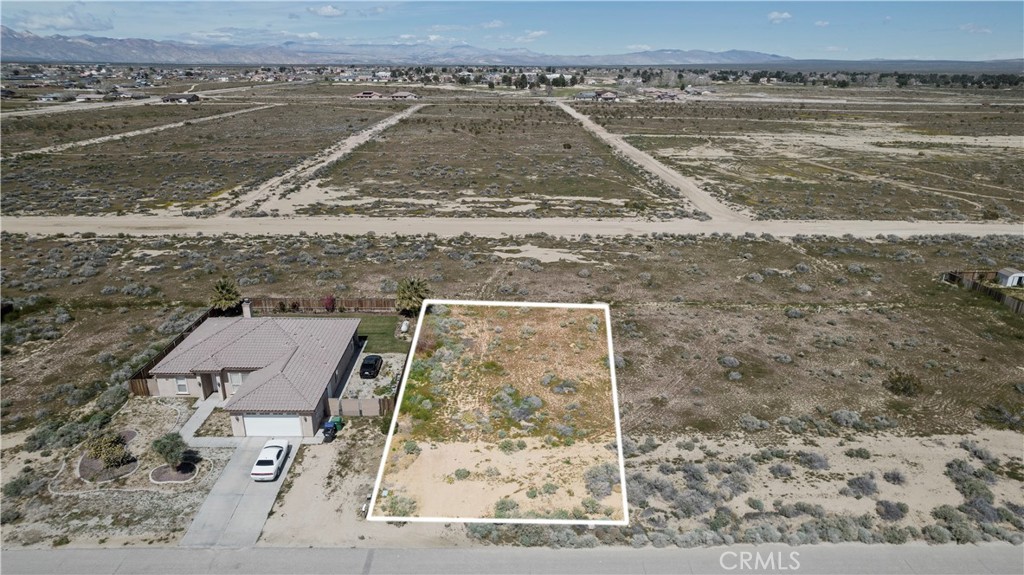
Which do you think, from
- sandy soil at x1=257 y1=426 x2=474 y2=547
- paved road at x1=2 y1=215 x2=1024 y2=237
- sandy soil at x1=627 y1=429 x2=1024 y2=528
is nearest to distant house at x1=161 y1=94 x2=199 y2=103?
paved road at x1=2 y1=215 x2=1024 y2=237

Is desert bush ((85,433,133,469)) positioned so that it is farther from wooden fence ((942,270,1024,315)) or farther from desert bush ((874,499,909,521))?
wooden fence ((942,270,1024,315))

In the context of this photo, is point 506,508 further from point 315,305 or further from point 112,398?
point 315,305

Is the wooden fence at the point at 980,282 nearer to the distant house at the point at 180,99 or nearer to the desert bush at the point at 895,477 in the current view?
the desert bush at the point at 895,477

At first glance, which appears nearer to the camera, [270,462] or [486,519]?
[486,519]

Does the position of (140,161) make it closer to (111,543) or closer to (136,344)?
(136,344)

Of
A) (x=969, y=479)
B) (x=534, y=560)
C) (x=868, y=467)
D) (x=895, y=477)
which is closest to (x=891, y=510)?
(x=895, y=477)

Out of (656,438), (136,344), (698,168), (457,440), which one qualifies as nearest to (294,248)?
(136,344)
